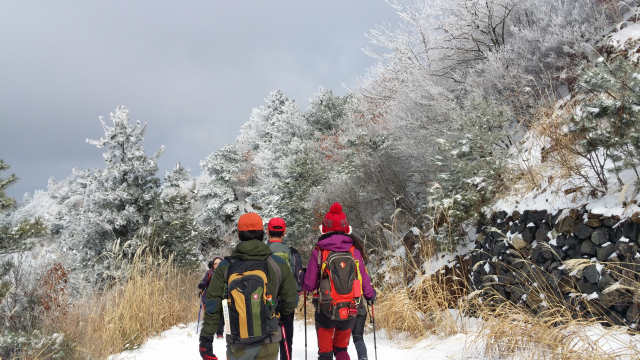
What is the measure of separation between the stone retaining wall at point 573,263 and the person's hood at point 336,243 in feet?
4.15

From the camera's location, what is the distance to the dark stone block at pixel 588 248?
411 centimetres

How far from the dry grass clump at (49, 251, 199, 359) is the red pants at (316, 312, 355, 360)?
8.88ft

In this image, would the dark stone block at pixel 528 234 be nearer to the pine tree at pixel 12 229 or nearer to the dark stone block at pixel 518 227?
the dark stone block at pixel 518 227

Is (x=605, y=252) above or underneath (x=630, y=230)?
underneath

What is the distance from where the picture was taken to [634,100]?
4.18 metres

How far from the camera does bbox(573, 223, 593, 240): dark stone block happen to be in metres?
4.17

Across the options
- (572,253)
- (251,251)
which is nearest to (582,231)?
(572,253)

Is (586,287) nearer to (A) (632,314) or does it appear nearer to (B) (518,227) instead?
(A) (632,314)

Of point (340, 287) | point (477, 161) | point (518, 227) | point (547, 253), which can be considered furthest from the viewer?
point (477, 161)

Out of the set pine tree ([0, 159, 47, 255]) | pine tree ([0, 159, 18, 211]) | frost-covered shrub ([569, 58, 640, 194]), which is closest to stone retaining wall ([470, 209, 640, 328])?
frost-covered shrub ([569, 58, 640, 194])

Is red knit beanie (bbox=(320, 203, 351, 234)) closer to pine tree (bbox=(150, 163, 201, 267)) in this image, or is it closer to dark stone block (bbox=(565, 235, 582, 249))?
dark stone block (bbox=(565, 235, 582, 249))

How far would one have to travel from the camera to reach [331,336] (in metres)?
3.62

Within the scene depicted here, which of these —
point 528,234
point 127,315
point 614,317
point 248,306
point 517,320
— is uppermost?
point 528,234

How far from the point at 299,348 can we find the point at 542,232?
3.81 m
